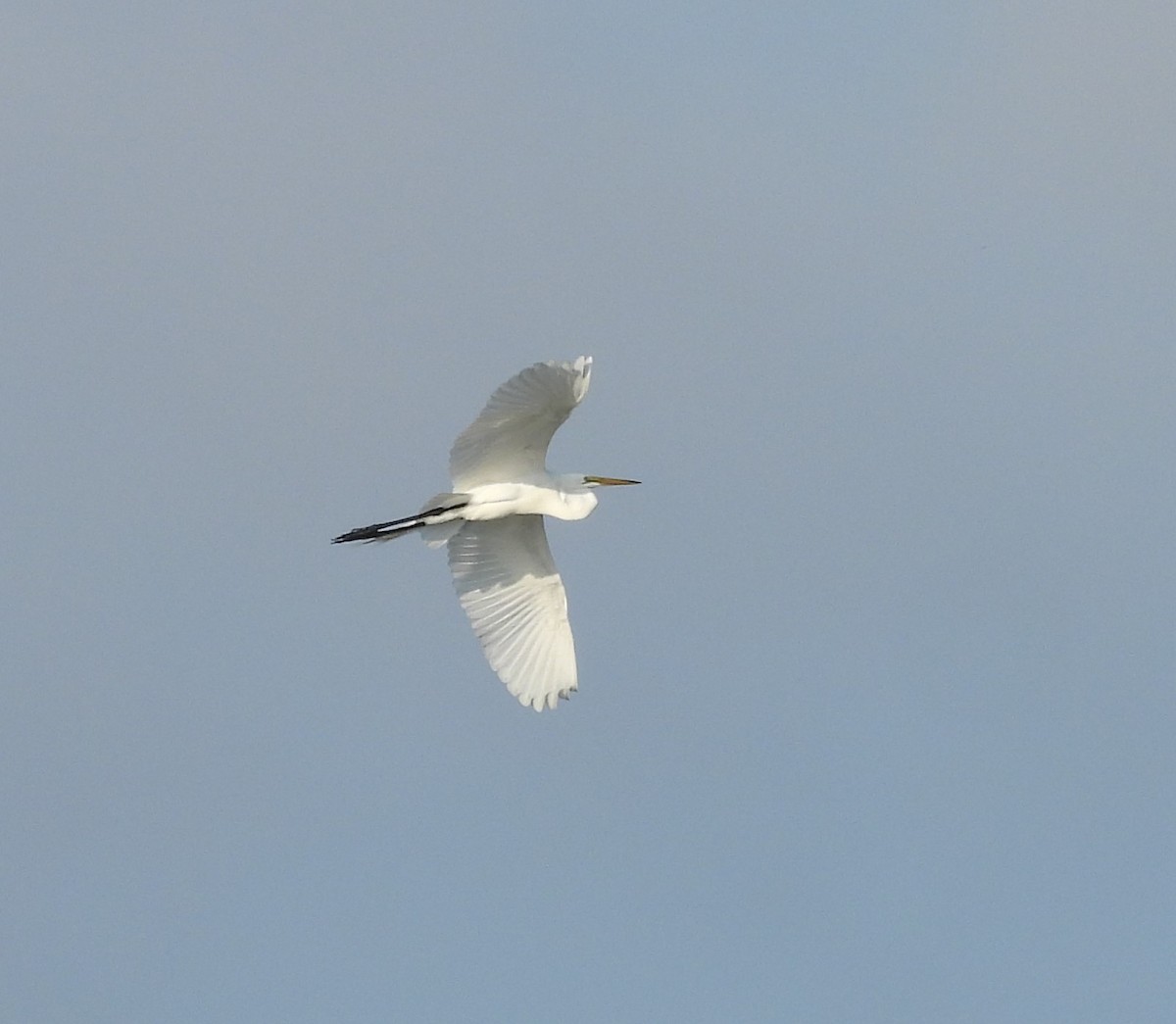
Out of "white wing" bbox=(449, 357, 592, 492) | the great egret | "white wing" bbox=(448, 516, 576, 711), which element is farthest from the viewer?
"white wing" bbox=(448, 516, 576, 711)

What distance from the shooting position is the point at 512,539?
17719 millimetres

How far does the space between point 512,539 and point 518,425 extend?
5.60ft

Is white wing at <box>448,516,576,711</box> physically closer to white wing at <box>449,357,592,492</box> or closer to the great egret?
the great egret

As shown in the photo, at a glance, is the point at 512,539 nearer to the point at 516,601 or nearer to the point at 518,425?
the point at 516,601

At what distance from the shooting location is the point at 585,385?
50.7ft

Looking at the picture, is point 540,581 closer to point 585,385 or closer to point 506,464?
point 506,464

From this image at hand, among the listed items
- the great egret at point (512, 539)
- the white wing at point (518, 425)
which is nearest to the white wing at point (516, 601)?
the great egret at point (512, 539)

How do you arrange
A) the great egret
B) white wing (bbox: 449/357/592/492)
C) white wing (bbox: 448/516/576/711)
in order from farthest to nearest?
white wing (bbox: 448/516/576/711), the great egret, white wing (bbox: 449/357/592/492)

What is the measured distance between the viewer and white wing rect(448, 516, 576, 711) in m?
17.5

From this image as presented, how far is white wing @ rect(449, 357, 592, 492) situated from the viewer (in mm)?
15328

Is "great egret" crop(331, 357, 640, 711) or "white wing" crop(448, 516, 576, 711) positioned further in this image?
"white wing" crop(448, 516, 576, 711)

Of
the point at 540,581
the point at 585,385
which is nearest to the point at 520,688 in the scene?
the point at 540,581

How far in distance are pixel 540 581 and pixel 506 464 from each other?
131cm

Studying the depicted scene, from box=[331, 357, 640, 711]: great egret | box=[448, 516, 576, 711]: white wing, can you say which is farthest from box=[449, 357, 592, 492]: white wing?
box=[448, 516, 576, 711]: white wing
